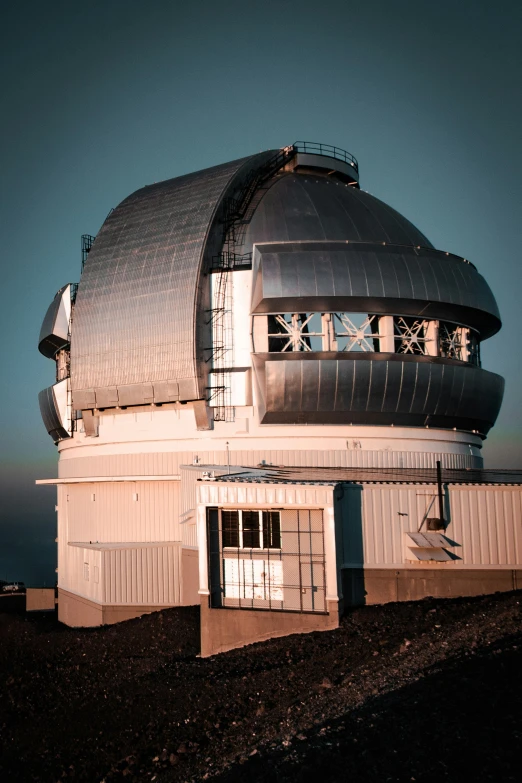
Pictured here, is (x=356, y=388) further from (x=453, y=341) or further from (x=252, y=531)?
(x=252, y=531)

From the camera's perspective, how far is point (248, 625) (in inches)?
757

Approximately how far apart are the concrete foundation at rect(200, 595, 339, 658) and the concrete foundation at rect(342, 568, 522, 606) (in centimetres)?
171

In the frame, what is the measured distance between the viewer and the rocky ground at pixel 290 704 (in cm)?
937

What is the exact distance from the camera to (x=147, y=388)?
27344mm

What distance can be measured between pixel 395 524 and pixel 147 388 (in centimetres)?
1053

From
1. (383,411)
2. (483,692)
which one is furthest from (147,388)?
(483,692)

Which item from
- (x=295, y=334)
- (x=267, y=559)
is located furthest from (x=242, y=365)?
(x=267, y=559)

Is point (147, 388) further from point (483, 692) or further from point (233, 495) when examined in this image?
point (483, 692)

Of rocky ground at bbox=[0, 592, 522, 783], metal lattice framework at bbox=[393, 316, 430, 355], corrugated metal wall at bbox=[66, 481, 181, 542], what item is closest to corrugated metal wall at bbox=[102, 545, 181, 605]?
corrugated metal wall at bbox=[66, 481, 181, 542]

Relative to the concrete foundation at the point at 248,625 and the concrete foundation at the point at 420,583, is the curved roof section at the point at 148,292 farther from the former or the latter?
the concrete foundation at the point at 420,583

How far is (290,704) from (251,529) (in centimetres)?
734

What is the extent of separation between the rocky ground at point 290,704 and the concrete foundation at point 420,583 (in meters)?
0.65

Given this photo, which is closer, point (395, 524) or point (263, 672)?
point (263, 672)

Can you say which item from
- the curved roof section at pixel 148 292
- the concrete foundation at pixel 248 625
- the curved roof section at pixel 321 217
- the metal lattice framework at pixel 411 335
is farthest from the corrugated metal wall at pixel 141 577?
the curved roof section at pixel 321 217
